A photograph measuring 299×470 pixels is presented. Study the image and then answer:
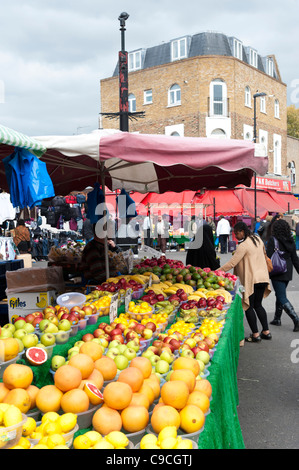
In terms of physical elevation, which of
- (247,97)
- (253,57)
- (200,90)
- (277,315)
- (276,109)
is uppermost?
(253,57)

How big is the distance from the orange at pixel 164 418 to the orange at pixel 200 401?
179 millimetres

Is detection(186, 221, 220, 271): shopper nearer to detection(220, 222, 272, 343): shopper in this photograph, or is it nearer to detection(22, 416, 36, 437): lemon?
detection(220, 222, 272, 343): shopper

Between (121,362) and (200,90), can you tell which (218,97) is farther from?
(121,362)

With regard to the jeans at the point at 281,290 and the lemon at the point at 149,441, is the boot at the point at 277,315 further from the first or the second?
the lemon at the point at 149,441

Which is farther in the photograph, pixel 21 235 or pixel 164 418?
pixel 21 235

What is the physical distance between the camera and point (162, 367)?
2748mm

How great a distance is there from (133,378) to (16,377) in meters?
0.61

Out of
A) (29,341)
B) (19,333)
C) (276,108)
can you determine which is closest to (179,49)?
(276,108)

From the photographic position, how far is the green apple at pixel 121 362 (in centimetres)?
273

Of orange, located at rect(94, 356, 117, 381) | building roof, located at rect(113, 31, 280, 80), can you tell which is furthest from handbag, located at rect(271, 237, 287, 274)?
building roof, located at rect(113, 31, 280, 80)

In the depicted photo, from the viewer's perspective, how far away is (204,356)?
296 cm
